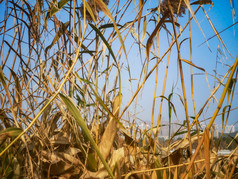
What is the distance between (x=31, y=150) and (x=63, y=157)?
10cm

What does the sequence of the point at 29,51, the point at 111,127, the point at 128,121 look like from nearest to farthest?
the point at 111,127 → the point at 29,51 → the point at 128,121

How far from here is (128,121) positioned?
30.1 inches

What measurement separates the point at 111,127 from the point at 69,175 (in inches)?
7.6

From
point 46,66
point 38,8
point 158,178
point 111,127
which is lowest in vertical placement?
point 158,178

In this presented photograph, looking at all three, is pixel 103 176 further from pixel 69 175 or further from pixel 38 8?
pixel 38 8

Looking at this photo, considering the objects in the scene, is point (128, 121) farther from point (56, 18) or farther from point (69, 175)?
point (56, 18)

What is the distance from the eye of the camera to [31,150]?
63 cm

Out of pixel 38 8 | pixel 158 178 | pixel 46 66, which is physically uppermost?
pixel 38 8

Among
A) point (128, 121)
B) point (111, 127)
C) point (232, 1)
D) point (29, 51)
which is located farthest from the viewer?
point (128, 121)

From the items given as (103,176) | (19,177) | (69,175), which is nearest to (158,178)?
(103,176)

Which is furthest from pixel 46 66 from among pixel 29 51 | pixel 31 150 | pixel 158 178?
pixel 158 178

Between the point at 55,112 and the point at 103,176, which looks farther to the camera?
the point at 55,112

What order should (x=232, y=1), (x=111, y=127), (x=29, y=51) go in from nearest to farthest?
1. (x=232, y=1)
2. (x=111, y=127)
3. (x=29, y=51)

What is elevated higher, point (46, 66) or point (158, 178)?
point (46, 66)
